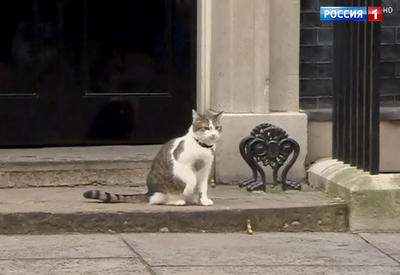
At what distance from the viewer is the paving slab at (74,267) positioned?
6055 millimetres

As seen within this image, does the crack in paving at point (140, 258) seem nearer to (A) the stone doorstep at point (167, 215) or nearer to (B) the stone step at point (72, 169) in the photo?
(A) the stone doorstep at point (167, 215)

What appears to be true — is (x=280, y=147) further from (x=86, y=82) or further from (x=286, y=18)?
(x=86, y=82)

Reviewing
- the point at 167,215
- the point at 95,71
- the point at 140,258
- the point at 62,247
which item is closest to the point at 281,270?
the point at 140,258

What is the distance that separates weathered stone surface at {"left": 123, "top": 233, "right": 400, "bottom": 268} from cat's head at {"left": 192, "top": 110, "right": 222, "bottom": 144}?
704mm

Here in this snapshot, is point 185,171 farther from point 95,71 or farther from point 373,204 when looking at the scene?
point 95,71

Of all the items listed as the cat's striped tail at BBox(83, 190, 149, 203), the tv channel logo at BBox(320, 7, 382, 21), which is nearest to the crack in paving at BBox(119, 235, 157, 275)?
the cat's striped tail at BBox(83, 190, 149, 203)

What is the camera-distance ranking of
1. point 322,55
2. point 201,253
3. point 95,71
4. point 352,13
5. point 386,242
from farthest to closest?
1. point 95,71
2. point 322,55
3. point 352,13
4. point 386,242
5. point 201,253

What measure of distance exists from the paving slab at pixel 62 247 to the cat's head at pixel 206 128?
0.96 meters

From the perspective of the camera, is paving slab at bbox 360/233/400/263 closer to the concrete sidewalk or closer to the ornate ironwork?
the concrete sidewalk

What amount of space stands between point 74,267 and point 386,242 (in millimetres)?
2333

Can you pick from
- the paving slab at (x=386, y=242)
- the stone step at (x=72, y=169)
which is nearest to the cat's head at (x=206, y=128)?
the stone step at (x=72, y=169)

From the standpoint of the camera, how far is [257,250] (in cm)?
674

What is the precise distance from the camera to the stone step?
7977 mm

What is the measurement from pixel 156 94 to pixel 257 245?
233 cm
